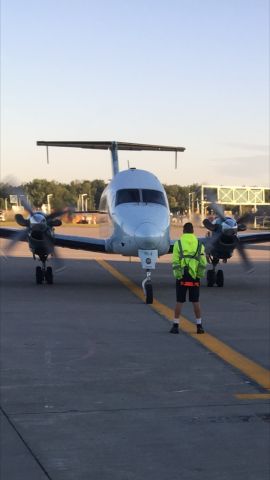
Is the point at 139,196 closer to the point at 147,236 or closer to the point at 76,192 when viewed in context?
the point at 147,236

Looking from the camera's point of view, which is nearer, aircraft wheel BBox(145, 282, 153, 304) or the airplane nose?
aircraft wheel BBox(145, 282, 153, 304)

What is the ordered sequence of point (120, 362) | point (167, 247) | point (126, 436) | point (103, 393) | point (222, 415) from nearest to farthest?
point (126, 436), point (222, 415), point (103, 393), point (120, 362), point (167, 247)

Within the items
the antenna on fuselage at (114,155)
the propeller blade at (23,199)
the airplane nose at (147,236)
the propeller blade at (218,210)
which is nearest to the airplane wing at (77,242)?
the propeller blade at (23,199)

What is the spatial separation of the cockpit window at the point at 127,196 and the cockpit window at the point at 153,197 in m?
0.18

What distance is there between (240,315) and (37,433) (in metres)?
7.78

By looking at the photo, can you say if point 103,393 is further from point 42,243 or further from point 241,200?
point 241,200

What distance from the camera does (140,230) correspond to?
15562 mm

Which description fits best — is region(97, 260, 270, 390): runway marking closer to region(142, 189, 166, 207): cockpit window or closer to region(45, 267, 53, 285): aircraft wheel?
region(142, 189, 166, 207): cockpit window

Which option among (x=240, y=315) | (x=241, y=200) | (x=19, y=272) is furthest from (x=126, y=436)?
(x=241, y=200)

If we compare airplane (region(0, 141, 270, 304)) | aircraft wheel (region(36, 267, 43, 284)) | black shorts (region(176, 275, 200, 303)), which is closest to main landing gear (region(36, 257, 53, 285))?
aircraft wheel (region(36, 267, 43, 284))

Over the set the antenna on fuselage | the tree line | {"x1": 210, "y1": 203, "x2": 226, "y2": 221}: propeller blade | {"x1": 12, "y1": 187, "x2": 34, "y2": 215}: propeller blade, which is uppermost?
the antenna on fuselage

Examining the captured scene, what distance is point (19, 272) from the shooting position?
Answer: 23234 millimetres

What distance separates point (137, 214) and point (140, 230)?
0.94 m

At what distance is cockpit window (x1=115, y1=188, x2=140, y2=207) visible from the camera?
57.3 feet
